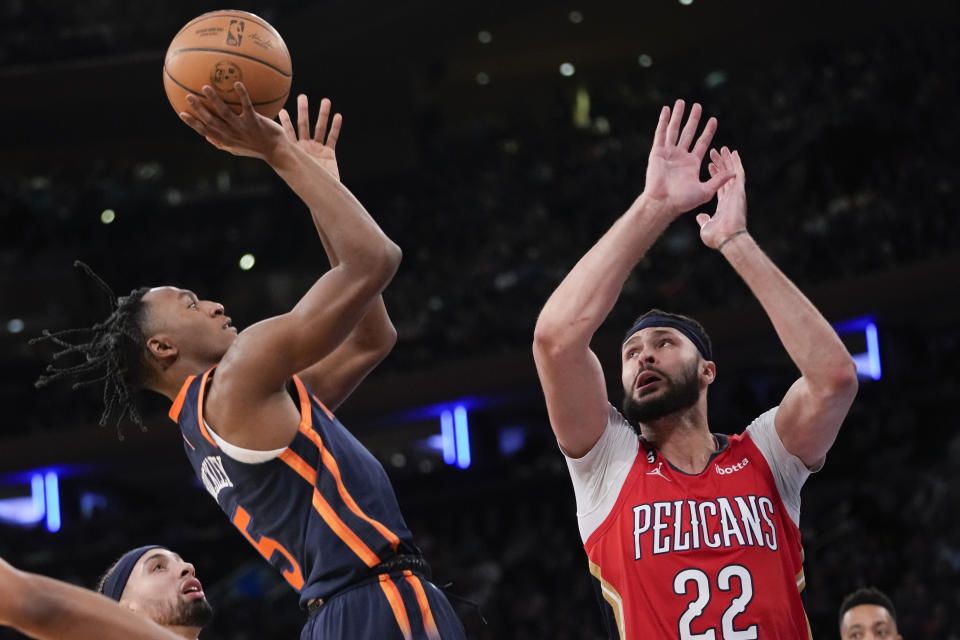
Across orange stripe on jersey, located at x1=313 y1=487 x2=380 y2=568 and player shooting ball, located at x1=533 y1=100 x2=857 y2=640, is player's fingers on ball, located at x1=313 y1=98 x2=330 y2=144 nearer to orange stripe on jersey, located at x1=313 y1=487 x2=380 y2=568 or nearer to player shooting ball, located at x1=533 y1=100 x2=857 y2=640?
player shooting ball, located at x1=533 y1=100 x2=857 y2=640

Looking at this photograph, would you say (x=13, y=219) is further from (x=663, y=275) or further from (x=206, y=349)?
(x=206, y=349)

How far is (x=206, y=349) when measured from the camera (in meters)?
3.35

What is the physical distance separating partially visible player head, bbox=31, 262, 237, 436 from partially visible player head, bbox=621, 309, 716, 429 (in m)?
1.23

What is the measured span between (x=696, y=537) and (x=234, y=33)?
2.02 metres

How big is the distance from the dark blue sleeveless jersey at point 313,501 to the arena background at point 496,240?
8977 mm

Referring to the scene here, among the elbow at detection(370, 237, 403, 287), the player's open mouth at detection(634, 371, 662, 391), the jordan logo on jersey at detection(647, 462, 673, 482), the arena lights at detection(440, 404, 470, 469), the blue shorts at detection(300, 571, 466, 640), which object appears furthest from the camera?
the arena lights at detection(440, 404, 470, 469)

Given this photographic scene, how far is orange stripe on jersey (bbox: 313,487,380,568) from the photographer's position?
3.02 meters

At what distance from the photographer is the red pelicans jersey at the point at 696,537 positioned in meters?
3.33

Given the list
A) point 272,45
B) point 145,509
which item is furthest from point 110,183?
point 272,45

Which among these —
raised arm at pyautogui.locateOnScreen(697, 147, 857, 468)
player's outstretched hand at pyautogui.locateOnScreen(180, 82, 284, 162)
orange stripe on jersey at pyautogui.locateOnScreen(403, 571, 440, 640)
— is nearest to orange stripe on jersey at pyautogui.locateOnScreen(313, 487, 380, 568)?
orange stripe on jersey at pyautogui.locateOnScreen(403, 571, 440, 640)

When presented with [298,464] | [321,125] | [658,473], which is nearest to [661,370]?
[658,473]

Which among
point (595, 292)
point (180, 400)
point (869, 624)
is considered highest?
point (595, 292)

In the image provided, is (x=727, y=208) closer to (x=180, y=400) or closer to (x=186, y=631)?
(x=180, y=400)

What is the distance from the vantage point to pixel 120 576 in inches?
148
